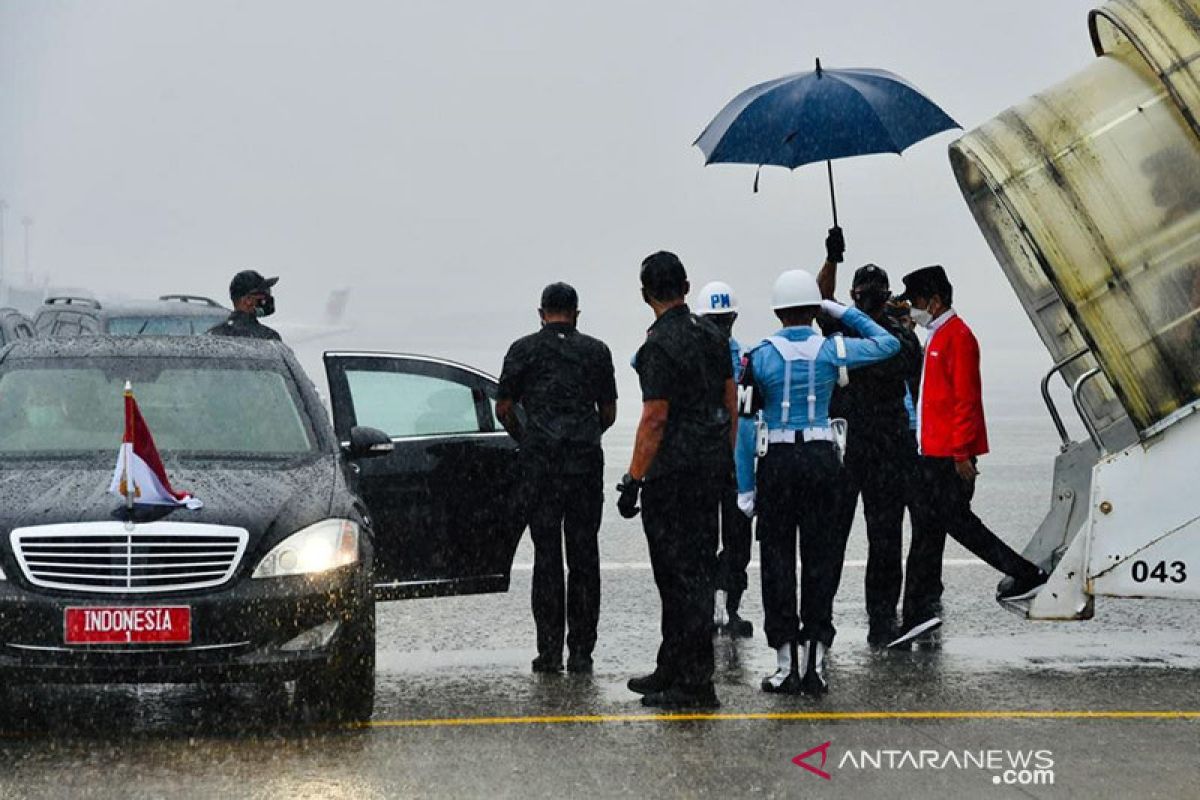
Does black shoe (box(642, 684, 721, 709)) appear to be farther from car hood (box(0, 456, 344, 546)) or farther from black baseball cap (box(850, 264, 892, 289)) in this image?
black baseball cap (box(850, 264, 892, 289))

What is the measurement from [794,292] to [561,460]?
1397 millimetres

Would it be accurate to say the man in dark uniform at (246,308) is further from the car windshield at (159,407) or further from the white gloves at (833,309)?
the white gloves at (833,309)

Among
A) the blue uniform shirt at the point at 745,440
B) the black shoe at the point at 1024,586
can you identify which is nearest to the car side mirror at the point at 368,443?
the blue uniform shirt at the point at 745,440

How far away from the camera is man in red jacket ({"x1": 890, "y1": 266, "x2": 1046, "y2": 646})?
9156 mm

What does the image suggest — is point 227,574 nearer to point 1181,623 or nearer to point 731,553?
point 731,553

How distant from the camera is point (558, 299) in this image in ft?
28.5

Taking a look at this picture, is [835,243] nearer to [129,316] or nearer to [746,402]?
[746,402]

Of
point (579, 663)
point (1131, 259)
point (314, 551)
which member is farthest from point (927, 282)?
point (314, 551)

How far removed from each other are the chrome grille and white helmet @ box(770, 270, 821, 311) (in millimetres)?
2552

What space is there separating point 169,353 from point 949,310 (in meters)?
3.74

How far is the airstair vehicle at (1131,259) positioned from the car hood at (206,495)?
9.95ft

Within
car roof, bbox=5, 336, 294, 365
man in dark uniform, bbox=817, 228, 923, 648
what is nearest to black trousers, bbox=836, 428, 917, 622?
man in dark uniform, bbox=817, 228, 923, 648

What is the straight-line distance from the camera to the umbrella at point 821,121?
9.77 meters

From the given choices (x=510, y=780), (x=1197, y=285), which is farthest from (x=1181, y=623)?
(x=510, y=780)
